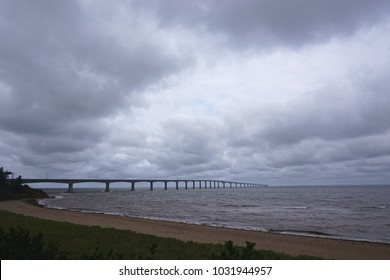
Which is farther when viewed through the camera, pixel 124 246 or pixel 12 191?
pixel 12 191

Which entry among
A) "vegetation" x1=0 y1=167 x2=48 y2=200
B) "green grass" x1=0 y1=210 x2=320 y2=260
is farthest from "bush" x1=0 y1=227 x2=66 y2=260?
"vegetation" x1=0 y1=167 x2=48 y2=200

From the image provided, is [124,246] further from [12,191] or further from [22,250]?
[12,191]

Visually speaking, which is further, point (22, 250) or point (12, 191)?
point (12, 191)

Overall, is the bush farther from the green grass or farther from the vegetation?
the vegetation

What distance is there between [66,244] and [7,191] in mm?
98177

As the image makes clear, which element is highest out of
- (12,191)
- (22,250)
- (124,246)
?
(12,191)

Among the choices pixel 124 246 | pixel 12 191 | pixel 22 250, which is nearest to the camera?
pixel 22 250

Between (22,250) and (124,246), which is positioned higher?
(22,250)

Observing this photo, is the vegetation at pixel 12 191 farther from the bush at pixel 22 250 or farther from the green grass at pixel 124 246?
the bush at pixel 22 250

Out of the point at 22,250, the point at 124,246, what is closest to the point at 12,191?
the point at 124,246

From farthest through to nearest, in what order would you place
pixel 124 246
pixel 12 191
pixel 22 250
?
pixel 12 191 → pixel 124 246 → pixel 22 250
